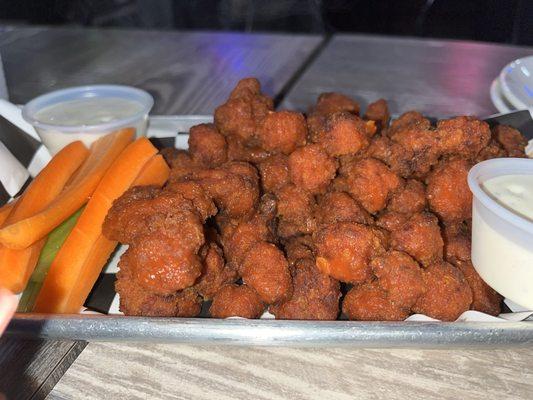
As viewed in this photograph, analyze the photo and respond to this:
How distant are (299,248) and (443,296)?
0.53 meters

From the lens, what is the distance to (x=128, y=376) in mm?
1637

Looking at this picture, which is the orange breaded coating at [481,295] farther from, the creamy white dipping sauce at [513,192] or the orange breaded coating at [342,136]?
the orange breaded coating at [342,136]

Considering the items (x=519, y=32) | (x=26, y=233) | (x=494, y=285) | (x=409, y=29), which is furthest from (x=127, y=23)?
(x=494, y=285)

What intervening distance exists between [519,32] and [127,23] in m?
5.47

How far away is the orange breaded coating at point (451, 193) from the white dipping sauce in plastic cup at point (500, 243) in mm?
93

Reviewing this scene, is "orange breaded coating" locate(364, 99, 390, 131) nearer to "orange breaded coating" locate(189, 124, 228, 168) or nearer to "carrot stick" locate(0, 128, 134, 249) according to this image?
"orange breaded coating" locate(189, 124, 228, 168)

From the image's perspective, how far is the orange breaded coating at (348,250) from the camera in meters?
1.81

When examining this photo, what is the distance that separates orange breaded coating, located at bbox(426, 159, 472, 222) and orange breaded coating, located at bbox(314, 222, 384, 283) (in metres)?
0.33

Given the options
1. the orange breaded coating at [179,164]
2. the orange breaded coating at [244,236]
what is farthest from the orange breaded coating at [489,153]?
the orange breaded coating at [179,164]

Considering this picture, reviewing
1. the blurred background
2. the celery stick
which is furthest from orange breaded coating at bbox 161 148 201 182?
the blurred background

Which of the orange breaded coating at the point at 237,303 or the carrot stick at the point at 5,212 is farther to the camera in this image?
the carrot stick at the point at 5,212

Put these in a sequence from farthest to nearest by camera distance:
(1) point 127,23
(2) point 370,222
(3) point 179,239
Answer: (1) point 127,23 → (2) point 370,222 → (3) point 179,239

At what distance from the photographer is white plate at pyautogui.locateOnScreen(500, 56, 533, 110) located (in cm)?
300

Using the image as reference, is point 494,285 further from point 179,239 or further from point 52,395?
point 52,395
